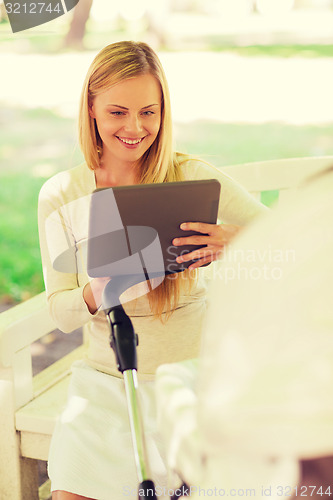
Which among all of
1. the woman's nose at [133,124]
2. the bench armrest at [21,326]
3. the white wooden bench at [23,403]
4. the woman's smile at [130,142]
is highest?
the woman's nose at [133,124]

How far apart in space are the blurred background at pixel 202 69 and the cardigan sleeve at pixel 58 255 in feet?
10.5

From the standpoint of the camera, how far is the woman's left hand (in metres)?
1.11

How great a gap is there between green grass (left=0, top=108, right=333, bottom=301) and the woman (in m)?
1.95

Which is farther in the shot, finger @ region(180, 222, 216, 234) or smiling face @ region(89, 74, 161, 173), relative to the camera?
smiling face @ region(89, 74, 161, 173)

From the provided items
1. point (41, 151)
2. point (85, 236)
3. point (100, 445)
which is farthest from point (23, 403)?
point (41, 151)

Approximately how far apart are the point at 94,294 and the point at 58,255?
0.68 ft

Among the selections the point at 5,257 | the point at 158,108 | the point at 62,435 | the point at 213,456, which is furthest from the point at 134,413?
the point at 5,257

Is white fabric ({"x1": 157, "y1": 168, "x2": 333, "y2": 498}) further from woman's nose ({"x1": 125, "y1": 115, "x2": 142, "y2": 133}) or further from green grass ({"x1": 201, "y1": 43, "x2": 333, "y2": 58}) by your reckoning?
green grass ({"x1": 201, "y1": 43, "x2": 333, "y2": 58})

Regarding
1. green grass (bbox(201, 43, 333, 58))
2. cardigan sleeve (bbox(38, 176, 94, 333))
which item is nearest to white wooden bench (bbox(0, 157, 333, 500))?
cardigan sleeve (bbox(38, 176, 94, 333))

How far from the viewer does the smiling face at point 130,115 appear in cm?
138

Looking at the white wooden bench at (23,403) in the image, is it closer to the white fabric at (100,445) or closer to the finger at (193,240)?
the white fabric at (100,445)

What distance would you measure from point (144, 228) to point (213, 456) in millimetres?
516

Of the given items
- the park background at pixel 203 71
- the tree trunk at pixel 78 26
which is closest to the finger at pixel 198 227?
the park background at pixel 203 71

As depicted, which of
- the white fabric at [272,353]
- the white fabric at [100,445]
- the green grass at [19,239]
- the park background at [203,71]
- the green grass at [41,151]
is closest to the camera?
the white fabric at [272,353]
